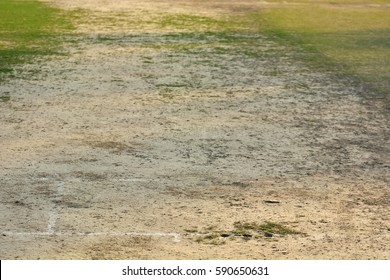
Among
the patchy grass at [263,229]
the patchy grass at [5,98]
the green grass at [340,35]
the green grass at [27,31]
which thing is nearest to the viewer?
the patchy grass at [263,229]

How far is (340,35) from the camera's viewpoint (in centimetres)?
1750

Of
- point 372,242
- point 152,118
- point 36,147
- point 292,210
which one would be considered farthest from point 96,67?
point 372,242

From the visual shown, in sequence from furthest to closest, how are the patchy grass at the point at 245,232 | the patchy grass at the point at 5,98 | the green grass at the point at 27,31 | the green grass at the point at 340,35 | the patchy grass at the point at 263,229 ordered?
the green grass at the point at 27,31 < the green grass at the point at 340,35 < the patchy grass at the point at 5,98 < the patchy grass at the point at 263,229 < the patchy grass at the point at 245,232

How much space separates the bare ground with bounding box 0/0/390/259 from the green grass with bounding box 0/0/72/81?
24.1 inches

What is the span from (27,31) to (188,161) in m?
9.12

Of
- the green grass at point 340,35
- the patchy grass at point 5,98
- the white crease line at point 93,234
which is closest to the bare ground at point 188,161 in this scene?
the white crease line at point 93,234

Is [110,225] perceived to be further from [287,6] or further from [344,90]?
[287,6]

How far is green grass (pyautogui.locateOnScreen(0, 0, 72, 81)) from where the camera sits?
14.4 m

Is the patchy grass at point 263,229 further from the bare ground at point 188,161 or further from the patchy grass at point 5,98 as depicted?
the patchy grass at point 5,98

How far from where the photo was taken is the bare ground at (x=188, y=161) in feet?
22.6

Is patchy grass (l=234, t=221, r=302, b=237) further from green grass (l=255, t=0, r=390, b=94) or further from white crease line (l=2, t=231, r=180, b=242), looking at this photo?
green grass (l=255, t=0, r=390, b=94)

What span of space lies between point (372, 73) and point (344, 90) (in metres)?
1.41

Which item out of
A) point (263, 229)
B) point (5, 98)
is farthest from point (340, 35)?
point (263, 229)

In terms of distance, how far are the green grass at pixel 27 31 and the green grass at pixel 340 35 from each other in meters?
4.07
